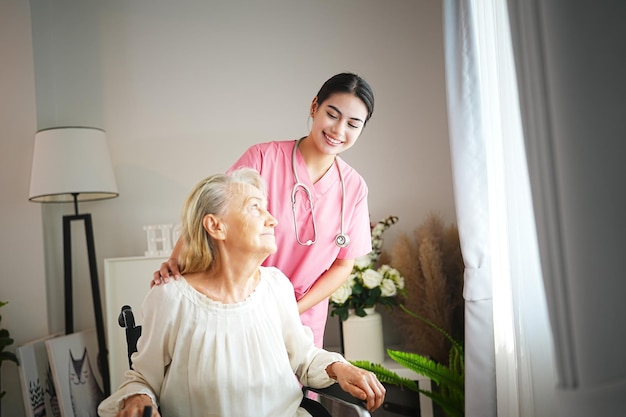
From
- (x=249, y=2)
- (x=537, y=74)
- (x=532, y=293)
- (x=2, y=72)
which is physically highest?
(x=249, y=2)

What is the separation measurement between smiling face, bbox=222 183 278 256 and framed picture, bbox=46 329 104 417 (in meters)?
1.83

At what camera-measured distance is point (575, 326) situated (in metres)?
0.84

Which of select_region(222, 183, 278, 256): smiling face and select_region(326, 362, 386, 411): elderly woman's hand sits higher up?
select_region(222, 183, 278, 256): smiling face

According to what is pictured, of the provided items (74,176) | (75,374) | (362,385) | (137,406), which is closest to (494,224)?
(362,385)

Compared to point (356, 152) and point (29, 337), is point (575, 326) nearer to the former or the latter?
point (356, 152)

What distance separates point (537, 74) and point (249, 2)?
2.45 meters

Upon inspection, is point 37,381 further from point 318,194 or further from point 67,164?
point 318,194

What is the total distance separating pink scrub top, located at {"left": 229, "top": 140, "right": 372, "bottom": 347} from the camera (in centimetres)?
172

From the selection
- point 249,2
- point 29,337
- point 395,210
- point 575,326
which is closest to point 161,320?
point 575,326

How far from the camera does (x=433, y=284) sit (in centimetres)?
251

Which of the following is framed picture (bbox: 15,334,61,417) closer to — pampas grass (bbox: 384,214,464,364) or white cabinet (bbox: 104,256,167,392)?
white cabinet (bbox: 104,256,167,392)

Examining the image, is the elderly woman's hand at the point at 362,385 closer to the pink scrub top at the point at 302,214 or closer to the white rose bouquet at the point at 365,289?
the pink scrub top at the point at 302,214

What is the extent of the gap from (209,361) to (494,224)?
112 centimetres

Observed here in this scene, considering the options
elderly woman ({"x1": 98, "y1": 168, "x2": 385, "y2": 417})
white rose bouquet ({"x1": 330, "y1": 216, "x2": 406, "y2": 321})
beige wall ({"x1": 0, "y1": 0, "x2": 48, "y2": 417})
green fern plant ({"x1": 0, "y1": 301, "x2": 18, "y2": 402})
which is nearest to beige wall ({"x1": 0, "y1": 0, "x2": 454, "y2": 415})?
beige wall ({"x1": 0, "y1": 0, "x2": 48, "y2": 417})
